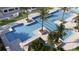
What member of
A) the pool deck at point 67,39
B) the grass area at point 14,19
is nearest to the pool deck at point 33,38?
the pool deck at point 67,39

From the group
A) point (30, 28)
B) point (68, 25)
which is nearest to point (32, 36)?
point (30, 28)

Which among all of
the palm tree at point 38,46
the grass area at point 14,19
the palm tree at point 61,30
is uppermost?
the grass area at point 14,19

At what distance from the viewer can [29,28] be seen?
3.13 metres

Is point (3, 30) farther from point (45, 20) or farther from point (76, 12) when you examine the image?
point (76, 12)

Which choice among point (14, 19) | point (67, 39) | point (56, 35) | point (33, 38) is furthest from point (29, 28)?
point (67, 39)

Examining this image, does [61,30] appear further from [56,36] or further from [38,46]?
[38,46]

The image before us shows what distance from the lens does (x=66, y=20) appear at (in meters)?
3.13

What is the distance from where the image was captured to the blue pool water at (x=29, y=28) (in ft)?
10.1

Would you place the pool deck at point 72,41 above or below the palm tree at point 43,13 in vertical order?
below

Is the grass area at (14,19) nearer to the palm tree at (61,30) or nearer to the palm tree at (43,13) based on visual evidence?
the palm tree at (43,13)

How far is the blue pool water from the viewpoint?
3.09 metres

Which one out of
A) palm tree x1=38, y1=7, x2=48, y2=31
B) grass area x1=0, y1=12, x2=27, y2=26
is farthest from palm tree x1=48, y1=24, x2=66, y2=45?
grass area x1=0, y1=12, x2=27, y2=26

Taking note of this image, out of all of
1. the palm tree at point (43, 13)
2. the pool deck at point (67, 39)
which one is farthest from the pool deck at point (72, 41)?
the palm tree at point (43, 13)
